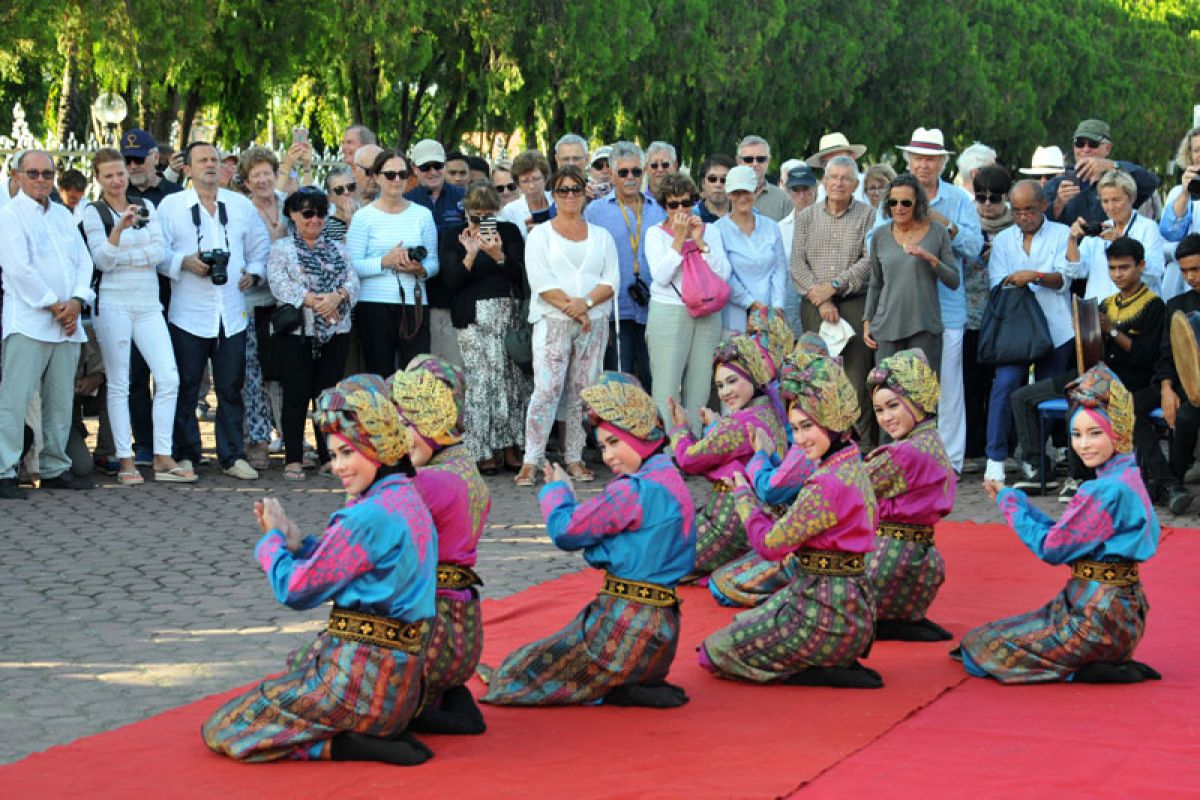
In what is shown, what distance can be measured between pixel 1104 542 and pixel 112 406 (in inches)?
272

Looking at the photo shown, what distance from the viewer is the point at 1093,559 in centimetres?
676

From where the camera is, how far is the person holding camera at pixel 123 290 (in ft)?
36.7

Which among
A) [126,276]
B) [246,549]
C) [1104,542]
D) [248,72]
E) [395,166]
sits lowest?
[246,549]

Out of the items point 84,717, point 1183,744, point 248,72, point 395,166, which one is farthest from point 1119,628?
point 248,72

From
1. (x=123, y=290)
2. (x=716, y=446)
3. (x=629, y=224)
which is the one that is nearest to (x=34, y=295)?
(x=123, y=290)

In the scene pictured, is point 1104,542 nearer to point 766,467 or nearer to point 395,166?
point 766,467

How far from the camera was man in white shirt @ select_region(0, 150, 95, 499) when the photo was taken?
10.7 meters

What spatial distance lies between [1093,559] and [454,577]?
2488 millimetres

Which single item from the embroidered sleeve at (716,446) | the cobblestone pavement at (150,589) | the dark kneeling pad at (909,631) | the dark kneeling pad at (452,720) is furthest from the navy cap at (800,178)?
the dark kneeling pad at (452,720)

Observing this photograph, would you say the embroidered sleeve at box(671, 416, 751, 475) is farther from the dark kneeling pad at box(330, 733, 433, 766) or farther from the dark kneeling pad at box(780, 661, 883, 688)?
the dark kneeling pad at box(330, 733, 433, 766)

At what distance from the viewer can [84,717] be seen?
623 centimetres

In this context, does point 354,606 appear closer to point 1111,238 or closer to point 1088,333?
point 1088,333

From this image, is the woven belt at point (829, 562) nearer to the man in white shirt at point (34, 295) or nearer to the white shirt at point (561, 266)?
the white shirt at point (561, 266)

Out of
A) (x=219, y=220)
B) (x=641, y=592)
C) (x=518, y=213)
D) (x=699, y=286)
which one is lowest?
(x=641, y=592)
